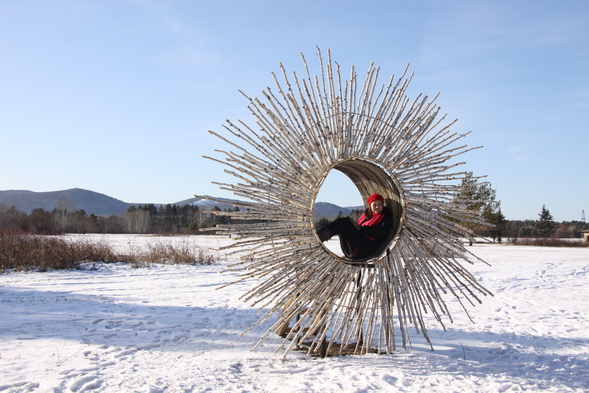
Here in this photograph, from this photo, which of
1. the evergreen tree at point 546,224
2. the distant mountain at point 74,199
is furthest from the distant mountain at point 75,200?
the evergreen tree at point 546,224

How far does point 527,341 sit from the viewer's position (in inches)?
209

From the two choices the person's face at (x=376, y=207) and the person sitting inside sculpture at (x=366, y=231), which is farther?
the person's face at (x=376, y=207)

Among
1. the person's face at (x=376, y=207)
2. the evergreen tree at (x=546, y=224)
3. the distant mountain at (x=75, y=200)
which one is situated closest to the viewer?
the person's face at (x=376, y=207)

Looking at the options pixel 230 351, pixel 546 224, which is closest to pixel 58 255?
pixel 230 351

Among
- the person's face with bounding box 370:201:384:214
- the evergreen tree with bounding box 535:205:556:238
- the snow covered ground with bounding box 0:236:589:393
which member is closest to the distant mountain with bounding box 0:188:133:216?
the evergreen tree with bounding box 535:205:556:238

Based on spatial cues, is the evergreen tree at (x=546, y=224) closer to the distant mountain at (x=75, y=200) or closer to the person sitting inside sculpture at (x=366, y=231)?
the person sitting inside sculpture at (x=366, y=231)

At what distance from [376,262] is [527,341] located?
273 centimetres

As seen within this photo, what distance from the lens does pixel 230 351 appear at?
4.64m

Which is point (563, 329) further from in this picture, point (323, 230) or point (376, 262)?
point (323, 230)

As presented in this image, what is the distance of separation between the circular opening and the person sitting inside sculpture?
0.05 m

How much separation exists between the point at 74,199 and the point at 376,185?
18728 cm

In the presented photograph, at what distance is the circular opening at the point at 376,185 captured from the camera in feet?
13.4

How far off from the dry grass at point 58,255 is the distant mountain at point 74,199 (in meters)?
158

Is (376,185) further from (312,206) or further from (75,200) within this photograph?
(75,200)
